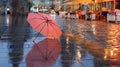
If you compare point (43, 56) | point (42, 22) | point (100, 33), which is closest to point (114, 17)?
point (100, 33)

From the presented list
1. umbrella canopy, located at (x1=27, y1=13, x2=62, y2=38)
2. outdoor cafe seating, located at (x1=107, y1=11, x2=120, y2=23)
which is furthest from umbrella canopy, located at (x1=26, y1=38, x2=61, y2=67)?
outdoor cafe seating, located at (x1=107, y1=11, x2=120, y2=23)

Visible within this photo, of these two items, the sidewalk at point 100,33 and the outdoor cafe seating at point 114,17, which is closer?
the sidewalk at point 100,33

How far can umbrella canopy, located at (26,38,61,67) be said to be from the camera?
8.93 m

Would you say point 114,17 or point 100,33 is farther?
point 114,17

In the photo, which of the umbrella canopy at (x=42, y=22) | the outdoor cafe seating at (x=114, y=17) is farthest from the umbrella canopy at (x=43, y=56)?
the outdoor cafe seating at (x=114, y=17)

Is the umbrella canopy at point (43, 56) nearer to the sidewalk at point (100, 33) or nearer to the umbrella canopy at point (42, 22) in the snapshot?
the umbrella canopy at point (42, 22)

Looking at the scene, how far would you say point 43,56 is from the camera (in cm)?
1013

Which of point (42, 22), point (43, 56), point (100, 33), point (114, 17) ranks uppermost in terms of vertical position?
point (114, 17)

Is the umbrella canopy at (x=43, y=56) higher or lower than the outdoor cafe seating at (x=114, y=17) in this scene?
lower

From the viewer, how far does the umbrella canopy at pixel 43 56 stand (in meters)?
8.93

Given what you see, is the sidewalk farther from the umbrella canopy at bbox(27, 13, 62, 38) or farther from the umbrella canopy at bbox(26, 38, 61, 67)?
the umbrella canopy at bbox(26, 38, 61, 67)

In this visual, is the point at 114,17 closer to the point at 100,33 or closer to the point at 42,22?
the point at 100,33

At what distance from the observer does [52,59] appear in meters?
9.68

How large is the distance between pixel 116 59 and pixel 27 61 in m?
2.41
